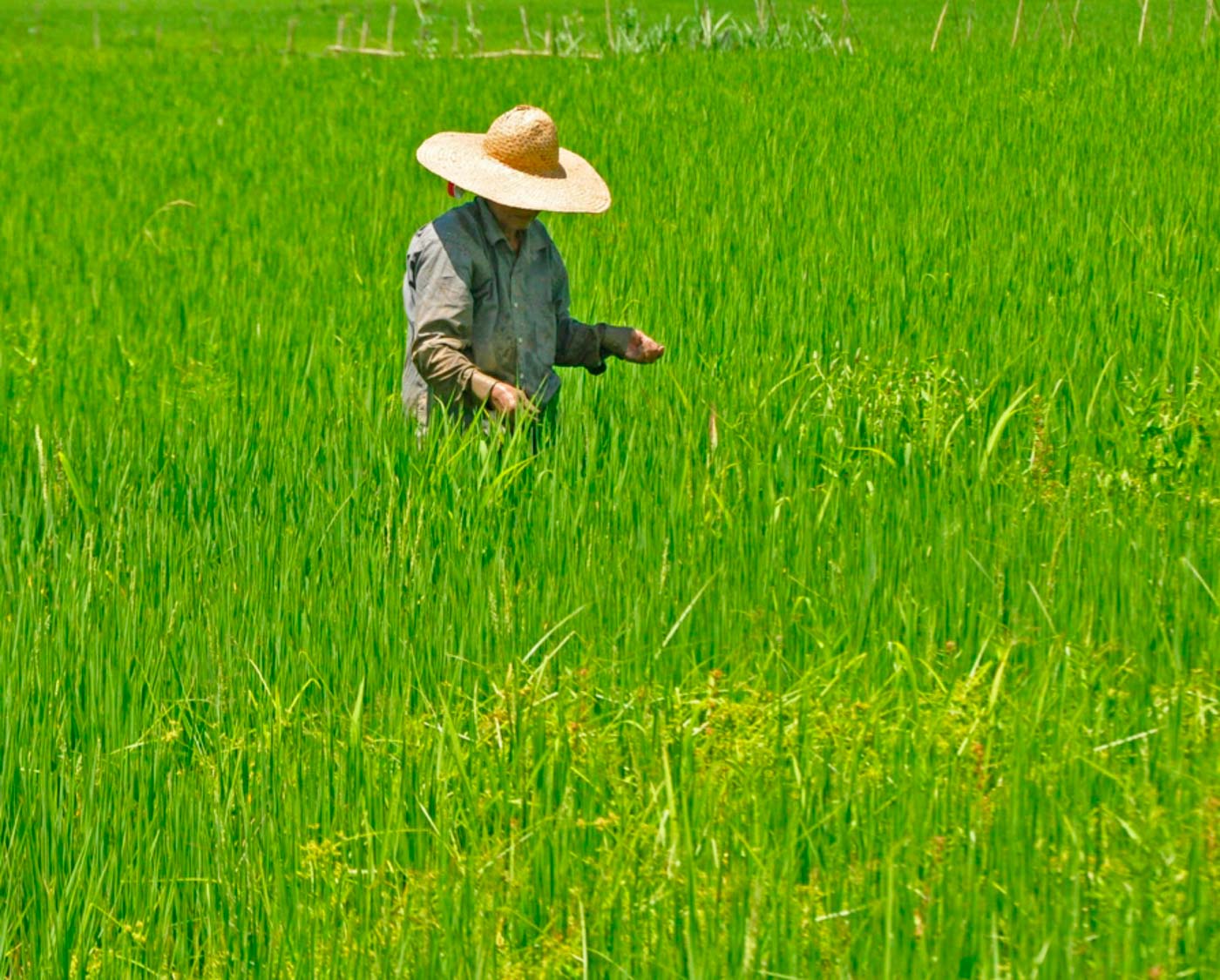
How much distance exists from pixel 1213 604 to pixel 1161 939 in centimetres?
128

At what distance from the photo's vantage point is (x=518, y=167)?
3.65m

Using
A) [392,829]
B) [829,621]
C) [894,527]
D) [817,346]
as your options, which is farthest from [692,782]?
[817,346]

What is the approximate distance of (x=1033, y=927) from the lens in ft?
6.05

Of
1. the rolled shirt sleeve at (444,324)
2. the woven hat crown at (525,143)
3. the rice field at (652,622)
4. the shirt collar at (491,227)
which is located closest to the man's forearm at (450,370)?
the rolled shirt sleeve at (444,324)

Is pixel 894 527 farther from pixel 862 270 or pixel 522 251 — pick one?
pixel 862 270

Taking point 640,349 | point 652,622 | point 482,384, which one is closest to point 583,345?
point 640,349

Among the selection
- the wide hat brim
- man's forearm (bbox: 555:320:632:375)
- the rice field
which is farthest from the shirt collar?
the rice field

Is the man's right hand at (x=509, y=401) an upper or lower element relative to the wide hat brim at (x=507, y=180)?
lower

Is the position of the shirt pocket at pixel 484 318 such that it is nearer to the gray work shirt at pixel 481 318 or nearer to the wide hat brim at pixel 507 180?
the gray work shirt at pixel 481 318

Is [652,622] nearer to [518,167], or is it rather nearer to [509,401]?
[509,401]

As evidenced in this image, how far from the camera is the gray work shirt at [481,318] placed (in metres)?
3.65

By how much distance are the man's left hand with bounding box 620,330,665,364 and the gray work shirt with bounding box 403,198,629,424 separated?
0.05 metres

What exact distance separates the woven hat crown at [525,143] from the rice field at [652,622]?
60cm

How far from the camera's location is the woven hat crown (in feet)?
11.9
